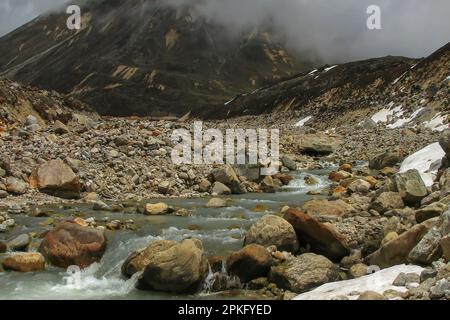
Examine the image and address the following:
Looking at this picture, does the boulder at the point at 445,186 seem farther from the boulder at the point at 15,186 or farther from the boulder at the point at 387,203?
the boulder at the point at 15,186

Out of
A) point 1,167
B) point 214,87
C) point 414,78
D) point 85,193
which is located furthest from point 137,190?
point 214,87

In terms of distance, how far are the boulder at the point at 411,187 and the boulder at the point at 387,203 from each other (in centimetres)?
25

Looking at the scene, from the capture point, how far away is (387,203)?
711 inches

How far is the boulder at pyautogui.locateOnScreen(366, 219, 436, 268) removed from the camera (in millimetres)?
11992

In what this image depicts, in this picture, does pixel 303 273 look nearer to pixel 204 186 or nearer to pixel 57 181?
pixel 57 181

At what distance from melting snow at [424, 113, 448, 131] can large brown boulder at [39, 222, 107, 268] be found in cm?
3252

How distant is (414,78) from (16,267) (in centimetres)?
5905

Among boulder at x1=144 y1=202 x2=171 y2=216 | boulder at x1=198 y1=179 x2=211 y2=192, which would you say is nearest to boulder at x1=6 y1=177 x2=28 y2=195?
boulder at x1=144 y1=202 x2=171 y2=216

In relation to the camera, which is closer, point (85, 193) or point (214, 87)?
point (85, 193)

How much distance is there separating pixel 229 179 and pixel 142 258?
1230 centimetres

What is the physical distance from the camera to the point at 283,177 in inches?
1098

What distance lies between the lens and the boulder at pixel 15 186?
21.0m

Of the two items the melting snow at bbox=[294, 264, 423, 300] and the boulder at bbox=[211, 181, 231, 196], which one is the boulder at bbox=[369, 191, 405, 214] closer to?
the melting snow at bbox=[294, 264, 423, 300]
